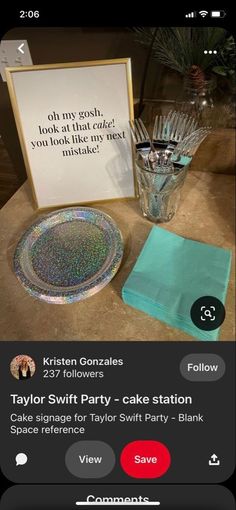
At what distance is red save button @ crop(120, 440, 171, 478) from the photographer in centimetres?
44

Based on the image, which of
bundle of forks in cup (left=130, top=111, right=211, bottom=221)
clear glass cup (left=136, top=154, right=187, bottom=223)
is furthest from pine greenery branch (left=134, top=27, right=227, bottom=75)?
clear glass cup (left=136, top=154, right=187, bottom=223)

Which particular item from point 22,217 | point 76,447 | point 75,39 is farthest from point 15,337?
point 75,39

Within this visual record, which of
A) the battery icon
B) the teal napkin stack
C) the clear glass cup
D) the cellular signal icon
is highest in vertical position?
the cellular signal icon

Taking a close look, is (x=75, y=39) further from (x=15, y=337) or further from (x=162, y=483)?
(x=162, y=483)

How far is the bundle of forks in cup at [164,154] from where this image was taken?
1.90ft

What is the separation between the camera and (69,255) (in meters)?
0.58

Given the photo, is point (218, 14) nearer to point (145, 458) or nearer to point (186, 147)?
point (186, 147)

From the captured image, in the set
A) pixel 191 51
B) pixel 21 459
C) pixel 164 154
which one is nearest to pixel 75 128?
pixel 164 154

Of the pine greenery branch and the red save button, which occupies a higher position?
the pine greenery branch

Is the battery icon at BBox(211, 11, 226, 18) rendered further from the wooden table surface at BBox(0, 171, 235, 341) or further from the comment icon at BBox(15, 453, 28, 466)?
the comment icon at BBox(15, 453, 28, 466)

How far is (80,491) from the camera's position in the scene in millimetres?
445

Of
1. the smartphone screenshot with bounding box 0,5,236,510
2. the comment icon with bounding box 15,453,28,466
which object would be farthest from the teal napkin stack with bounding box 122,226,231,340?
the comment icon with bounding box 15,453,28,466

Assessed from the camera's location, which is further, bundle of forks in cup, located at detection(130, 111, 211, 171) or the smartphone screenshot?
bundle of forks in cup, located at detection(130, 111, 211, 171)

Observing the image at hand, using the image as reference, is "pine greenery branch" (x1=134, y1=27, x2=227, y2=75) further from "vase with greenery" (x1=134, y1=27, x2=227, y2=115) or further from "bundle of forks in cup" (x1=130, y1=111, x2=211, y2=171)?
"bundle of forks in cup" (x1=130, y1=111, x2=211, y2=171)
